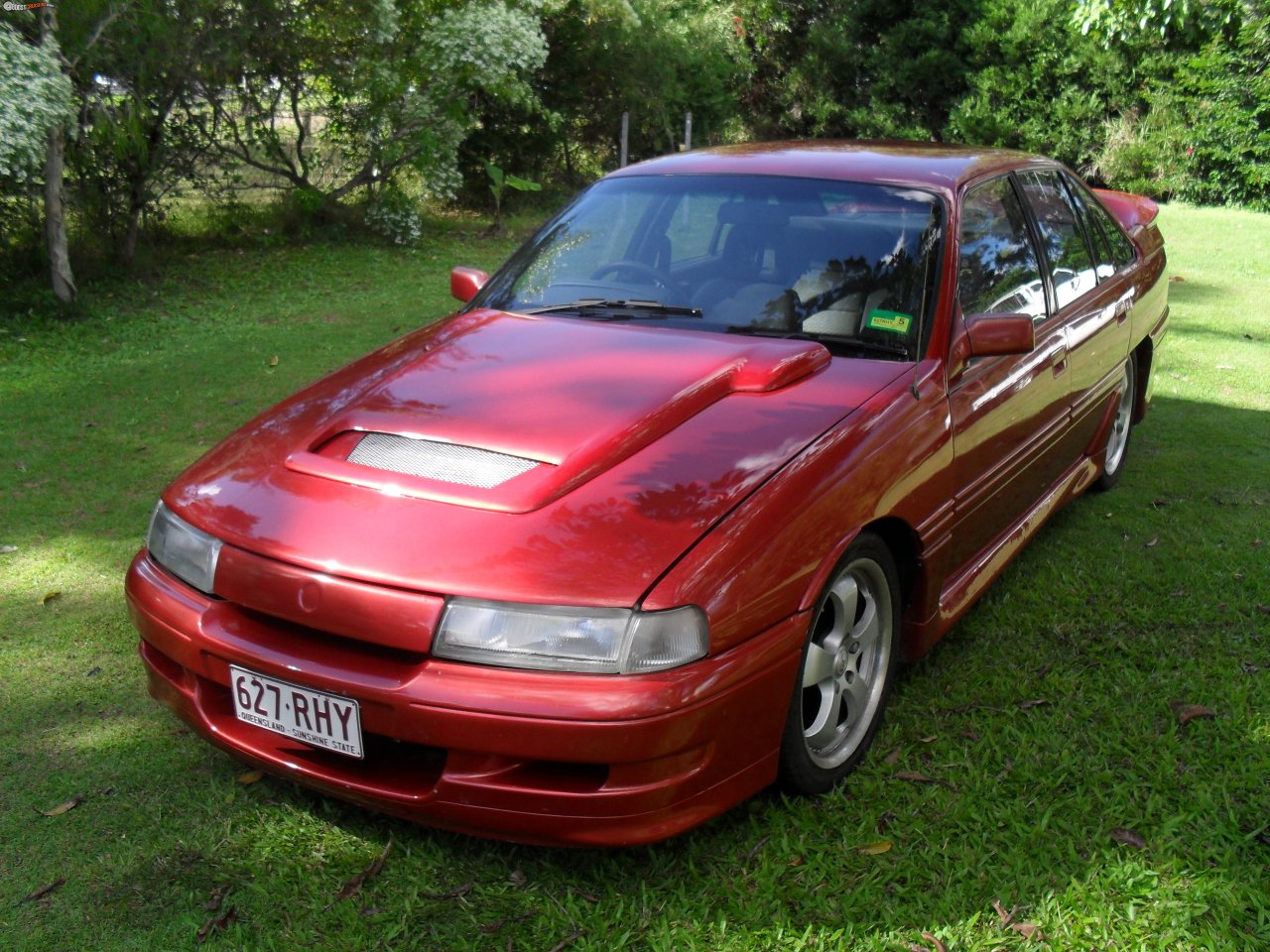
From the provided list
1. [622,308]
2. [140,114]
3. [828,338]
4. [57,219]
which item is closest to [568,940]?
[828,338]

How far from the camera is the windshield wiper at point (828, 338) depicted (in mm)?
3365

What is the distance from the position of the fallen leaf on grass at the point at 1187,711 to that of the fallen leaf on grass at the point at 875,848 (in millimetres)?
1089

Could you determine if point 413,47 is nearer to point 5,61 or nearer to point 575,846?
point 5,61

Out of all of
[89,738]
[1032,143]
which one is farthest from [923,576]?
[1032,143]

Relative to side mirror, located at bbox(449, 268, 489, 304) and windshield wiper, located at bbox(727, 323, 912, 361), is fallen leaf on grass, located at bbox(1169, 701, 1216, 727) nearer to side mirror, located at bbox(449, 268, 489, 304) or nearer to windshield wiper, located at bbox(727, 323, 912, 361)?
windshield wiper, located at bbox(727, 323, 912, 361)

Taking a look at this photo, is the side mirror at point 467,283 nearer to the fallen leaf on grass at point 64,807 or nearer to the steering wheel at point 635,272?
the steering wheel at point 635,272

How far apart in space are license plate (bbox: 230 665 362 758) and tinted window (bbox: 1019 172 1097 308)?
296 cm

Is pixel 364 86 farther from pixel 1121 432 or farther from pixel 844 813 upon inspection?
pixel 844 813

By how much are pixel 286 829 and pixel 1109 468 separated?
3.97 meters

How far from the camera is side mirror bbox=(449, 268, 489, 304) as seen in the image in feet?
13.9

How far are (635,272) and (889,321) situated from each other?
2.81ft

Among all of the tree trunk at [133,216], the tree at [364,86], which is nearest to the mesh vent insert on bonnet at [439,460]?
the tree trunk at [133,216]

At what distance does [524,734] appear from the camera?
7.73 ft

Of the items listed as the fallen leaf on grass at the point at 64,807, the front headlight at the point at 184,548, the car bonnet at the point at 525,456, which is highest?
the car bonnet at the point at 525,456
